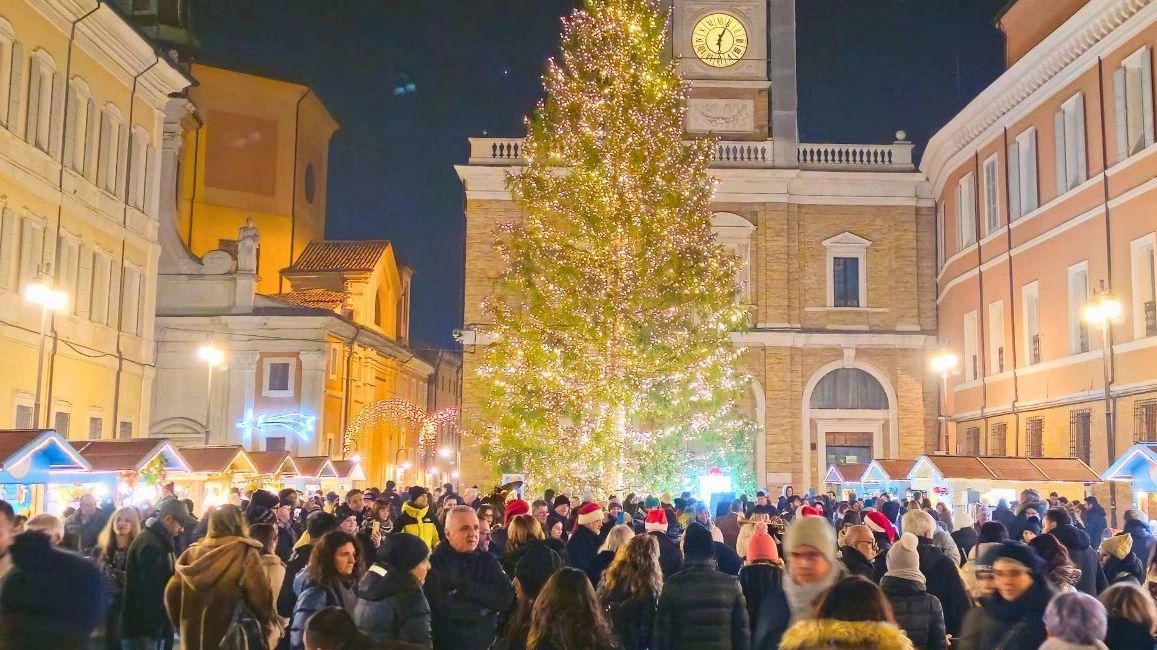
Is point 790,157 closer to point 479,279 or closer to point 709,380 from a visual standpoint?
point 479,279

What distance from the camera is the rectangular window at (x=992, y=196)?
34.3 metres

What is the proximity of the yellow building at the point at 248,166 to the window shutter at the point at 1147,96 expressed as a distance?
32764 millimetres

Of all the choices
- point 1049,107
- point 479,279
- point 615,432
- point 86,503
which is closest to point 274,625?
point 86,503

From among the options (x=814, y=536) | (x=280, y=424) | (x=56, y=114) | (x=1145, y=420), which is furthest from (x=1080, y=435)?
(x=280, y=424)

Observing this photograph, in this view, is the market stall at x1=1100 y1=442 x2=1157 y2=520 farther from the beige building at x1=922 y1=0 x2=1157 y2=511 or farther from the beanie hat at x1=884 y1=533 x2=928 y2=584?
the beanie hat at x1=884 y1=533 x2=928 y2=584

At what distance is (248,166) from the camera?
5028 cm

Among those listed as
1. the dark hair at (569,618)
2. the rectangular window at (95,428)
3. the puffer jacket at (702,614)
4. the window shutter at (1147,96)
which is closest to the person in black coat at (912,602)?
the puffer jacket at (702,614)

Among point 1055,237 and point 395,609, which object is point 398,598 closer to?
point 395,609

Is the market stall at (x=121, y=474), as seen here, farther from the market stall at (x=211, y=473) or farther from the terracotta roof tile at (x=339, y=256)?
the terracotta roof tile at (x=339, y=256)

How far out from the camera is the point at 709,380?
29.4 meters

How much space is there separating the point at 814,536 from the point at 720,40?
37.0 m

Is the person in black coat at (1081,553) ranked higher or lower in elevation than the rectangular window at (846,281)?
lower

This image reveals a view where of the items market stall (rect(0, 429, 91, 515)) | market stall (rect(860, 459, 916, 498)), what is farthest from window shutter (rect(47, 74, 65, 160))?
market stall (rect(860, 459, 916, 498))

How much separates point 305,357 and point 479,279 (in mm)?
7221
